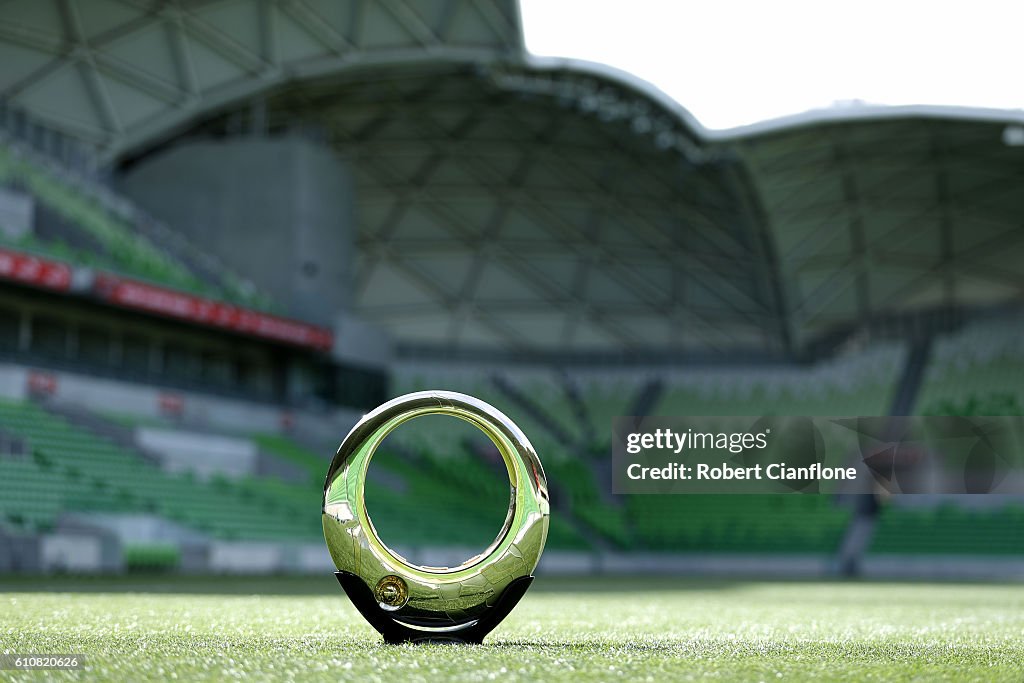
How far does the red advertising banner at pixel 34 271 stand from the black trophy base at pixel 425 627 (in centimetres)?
2660

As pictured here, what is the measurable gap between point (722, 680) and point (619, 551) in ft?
137

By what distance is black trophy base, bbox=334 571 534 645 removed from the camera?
30.5 feet

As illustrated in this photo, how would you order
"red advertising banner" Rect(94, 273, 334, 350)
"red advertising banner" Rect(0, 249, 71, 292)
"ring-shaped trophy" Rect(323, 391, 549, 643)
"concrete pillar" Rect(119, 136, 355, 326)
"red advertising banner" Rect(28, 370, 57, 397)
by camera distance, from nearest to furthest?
1. "ring-shaped trophy" Rect(323, 391, 549, 643)
2. "red advertising banner" Rect(0, 249, 71, 292)
3. "red advertising banner" Rect(28, 370, 57, 397)
4. "red advertising banner" Rect(94, 273, 334, 350)
5. "concrete pillar" Rect(119, 136, 355, 326)

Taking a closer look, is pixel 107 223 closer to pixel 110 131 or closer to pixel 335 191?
pixel 110 131

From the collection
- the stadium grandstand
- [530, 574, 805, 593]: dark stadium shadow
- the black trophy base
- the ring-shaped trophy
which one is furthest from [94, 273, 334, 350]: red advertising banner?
the black trophy base

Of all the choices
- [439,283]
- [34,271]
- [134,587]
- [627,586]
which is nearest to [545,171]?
[439,283]

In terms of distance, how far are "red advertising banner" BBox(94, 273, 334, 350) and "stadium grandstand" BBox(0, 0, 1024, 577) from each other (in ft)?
0.38

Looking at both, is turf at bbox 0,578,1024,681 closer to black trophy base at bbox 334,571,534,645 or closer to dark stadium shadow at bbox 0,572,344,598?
black trophy base at bbox 334,571,534,645

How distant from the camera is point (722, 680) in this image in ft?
23.4

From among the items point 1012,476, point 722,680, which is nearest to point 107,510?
point 722,680

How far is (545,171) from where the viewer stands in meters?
52.7

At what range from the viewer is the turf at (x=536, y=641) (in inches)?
294

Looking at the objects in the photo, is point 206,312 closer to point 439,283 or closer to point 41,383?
point 41,383

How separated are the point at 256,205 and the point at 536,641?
37.7 m
